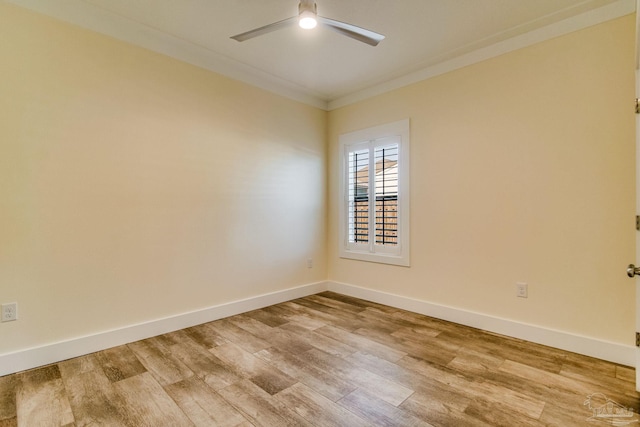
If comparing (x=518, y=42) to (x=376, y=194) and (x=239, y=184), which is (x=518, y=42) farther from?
(x=239, y=184)

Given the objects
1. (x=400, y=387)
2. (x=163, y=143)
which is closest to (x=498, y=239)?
(x=400, y=387)

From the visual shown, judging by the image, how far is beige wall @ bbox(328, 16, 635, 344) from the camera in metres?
2.24

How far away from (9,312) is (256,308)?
79.5 inches

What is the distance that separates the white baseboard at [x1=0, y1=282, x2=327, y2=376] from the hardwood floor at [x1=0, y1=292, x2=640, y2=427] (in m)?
0.07

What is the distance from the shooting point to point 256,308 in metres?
3.47

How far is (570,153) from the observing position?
241 cm

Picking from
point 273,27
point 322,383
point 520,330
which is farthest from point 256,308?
point 273,27

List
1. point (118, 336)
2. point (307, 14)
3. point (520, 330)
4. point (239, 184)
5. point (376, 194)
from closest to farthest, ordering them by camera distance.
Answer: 1. point (307, 14)
2. point (118, 336)
3. point (520, 330)
4. point (239, 184)
5. point (376, 194)

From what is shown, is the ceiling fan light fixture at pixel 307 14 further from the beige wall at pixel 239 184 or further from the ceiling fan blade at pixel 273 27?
the beige wall at pixel 239 184

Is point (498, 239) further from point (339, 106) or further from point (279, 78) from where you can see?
point (279, 78)

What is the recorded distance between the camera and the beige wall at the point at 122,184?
84.2 inches

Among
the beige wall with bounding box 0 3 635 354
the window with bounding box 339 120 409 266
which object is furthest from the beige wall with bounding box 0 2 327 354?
the window with bounding box 339 120 409 266

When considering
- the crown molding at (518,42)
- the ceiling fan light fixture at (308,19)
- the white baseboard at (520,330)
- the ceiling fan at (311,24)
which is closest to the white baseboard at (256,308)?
the white baseboard at (520,330)

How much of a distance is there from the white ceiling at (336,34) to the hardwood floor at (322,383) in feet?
8.49
